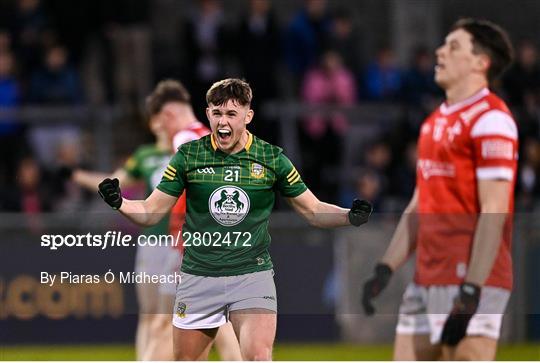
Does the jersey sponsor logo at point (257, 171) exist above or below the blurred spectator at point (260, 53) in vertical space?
below

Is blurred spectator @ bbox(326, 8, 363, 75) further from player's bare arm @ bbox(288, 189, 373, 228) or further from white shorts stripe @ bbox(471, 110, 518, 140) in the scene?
player's bare arm @ bbox(288, 189, 373, 228)

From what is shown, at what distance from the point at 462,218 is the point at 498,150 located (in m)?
0.40

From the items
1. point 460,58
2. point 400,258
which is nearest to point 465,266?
point 400,258

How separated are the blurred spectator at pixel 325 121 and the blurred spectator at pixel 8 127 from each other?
123 inches

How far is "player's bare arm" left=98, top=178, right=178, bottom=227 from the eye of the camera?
18.0ft

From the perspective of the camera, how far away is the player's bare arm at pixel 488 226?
20.3 ft

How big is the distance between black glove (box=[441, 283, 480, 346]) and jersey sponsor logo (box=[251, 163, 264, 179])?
1.15 metres

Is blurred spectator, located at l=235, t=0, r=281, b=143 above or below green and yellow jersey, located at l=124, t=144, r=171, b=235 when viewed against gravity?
above

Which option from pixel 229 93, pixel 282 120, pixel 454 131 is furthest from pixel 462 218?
pixel 282 120

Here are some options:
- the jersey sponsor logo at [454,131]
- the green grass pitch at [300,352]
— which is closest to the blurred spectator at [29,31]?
the green grass pitch at [300,352]

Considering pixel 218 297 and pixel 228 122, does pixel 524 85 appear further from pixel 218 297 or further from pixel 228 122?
pixel 228 122

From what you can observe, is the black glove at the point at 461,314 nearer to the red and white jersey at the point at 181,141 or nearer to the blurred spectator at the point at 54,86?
the red and white jersey at the point at 181,141

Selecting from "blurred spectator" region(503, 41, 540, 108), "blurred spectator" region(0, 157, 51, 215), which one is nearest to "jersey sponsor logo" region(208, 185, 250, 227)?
"blurred spectator" region(0, 157, 51, 215)

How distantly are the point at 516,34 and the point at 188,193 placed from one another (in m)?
12.4
